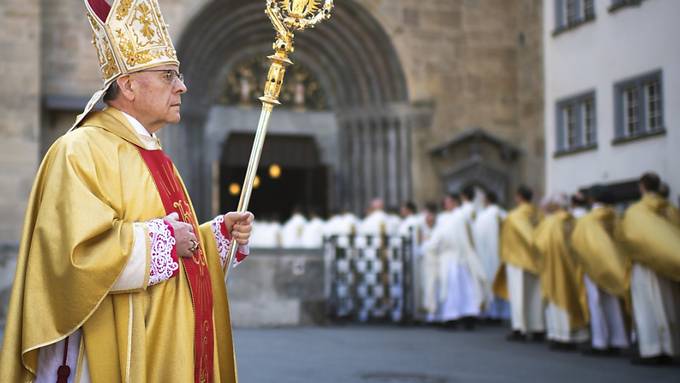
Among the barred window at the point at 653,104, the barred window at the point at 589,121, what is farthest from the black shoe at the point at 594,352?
the barred window at the point at 589,121

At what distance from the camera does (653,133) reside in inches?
734

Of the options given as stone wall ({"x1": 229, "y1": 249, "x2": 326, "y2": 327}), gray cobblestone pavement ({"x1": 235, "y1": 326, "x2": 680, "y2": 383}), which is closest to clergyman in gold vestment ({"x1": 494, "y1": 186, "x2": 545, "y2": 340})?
gray cobblestone pavement ({"x1": 235, "y1": 326, "x2": 680, "y2": 383})

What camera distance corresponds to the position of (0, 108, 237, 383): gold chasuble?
4.32 m

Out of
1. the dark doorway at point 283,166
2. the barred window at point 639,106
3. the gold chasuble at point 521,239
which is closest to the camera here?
the gold chasuble at point 521,239

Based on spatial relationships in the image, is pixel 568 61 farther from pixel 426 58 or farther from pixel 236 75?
pixel 236 75

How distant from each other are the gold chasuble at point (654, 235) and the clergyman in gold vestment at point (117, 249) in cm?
811

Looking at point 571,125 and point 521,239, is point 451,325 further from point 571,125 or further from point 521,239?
point 571,125

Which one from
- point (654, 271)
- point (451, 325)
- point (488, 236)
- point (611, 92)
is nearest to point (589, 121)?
point (611, 92)

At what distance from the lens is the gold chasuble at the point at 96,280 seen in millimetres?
4316

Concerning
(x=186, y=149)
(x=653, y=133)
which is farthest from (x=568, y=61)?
(x=186, y=149)

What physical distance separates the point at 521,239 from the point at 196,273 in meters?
11.3

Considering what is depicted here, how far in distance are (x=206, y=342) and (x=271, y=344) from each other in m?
9.47

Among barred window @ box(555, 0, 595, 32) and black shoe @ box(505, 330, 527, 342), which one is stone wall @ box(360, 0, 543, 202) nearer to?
barred window @ box(555, 0, 595, 32)

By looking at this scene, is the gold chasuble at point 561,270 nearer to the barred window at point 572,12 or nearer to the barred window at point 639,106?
the barred window at point 639,106
